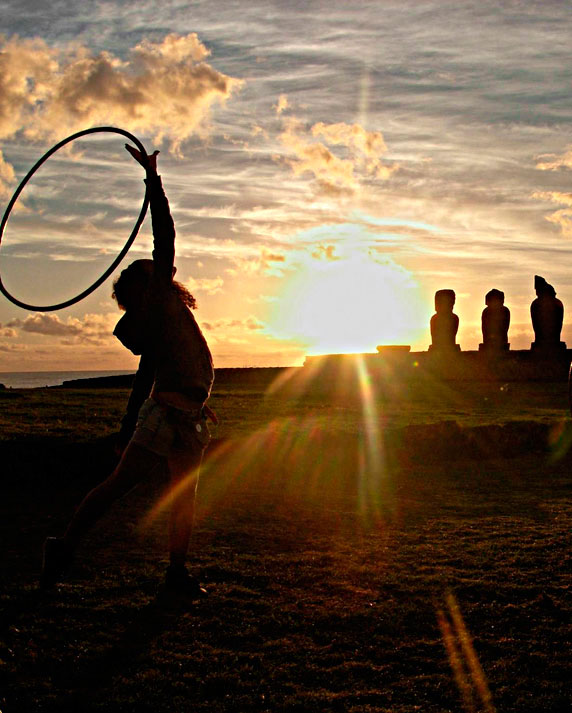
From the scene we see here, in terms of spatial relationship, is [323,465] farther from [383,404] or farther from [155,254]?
[383,404]

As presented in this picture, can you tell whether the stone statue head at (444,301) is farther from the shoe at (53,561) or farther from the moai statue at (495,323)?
the shoe at (53,561)

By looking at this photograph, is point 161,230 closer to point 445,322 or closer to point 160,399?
point 160,399

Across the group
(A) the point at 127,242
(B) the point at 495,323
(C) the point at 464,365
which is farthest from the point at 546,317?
(A) the point at 127,242

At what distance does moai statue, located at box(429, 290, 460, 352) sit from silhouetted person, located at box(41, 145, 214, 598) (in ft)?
77.6

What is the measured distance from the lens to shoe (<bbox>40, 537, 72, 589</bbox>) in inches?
192

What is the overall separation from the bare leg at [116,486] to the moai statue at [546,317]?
24.0 m

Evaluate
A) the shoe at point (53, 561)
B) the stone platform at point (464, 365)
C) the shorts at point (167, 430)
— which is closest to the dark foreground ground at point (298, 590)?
the shoe at point (53, 561)

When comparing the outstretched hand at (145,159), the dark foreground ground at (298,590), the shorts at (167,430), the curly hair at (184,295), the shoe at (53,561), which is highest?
the outstretched hand at (145,159)

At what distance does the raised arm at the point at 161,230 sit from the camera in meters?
5.06

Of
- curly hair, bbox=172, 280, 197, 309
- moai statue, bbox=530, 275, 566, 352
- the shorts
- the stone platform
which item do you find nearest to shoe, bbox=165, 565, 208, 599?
the shorts

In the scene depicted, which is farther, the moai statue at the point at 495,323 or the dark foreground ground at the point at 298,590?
the moai statue at the point at 495,323

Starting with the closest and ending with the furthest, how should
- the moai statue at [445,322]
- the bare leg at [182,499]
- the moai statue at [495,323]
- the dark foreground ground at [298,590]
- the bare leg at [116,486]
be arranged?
the dark foreground ground at [298,590] → the bare leg at [116,486] → the bare leg at [182,499] → the moai statue at [495,323] → the moai statue at [445,322]

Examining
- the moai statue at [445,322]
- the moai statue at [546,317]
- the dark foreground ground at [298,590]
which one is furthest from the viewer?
the moai statue at [445,322]

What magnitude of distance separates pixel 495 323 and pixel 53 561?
2459 cm
